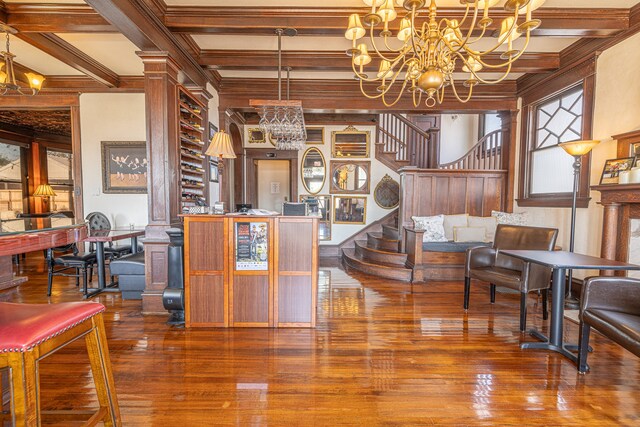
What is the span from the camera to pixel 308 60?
4.15 meters

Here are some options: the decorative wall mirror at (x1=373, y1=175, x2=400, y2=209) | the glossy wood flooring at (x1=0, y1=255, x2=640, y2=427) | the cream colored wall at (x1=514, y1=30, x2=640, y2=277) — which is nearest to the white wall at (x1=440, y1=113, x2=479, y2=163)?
the decorative wall mirror at (x1=373, y1=175, x2=400, y2=209)

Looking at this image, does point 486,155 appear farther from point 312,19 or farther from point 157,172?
point 157,172

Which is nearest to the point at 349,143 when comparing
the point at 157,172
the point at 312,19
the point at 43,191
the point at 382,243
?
the point at 382,243

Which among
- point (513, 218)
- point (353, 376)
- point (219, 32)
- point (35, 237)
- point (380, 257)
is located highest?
point (219, 32)

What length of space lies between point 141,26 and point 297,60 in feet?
6.41

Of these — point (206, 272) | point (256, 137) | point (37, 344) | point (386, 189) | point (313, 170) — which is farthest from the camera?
point (256, 137)

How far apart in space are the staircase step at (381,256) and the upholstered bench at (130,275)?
3.65m

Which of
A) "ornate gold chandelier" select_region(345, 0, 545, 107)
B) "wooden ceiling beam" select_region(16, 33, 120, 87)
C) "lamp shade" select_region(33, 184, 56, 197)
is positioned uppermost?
"wooden ceiling beam" select_region(16, 33, 120, 87)

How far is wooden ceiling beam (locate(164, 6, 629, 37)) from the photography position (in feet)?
10.3

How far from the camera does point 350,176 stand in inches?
273

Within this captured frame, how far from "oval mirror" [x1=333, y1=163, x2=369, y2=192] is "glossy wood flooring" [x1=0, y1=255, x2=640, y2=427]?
4.04 meters

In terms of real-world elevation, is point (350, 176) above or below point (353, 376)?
above

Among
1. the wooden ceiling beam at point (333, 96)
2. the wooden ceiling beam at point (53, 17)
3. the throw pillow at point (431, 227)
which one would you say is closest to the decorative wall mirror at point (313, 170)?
the wooden ceiling beam at point (333, 96)

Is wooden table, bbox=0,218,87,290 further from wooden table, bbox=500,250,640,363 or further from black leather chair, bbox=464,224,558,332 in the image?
black leather chair, bbox=464,224,558,332
